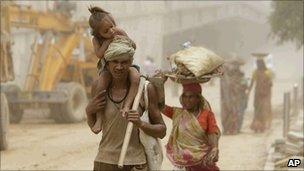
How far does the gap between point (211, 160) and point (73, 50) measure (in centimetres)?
1244

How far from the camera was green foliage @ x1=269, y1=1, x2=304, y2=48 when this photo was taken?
18.5 metres

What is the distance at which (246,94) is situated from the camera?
13.4m

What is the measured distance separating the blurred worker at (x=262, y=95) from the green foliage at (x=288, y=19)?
4751mm

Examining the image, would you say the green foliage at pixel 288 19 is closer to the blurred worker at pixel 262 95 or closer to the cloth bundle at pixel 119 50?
the blurred worker at pixel 262 95

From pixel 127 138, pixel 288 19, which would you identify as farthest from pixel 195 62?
pixel 288 19

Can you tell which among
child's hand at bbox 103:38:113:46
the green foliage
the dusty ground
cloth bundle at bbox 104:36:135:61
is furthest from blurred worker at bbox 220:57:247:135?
cloth bundle at bbox 104:36:135:61

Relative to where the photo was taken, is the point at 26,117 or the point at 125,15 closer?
the point at 26,117

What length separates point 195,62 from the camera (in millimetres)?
5582

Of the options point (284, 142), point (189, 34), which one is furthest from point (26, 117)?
point (189, 34)

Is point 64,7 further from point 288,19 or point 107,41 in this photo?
point 107,41

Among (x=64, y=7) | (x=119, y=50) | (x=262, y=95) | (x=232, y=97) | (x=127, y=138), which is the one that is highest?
(x=119, y=50)

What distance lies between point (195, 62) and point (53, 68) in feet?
36.1

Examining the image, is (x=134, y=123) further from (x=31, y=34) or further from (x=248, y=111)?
(x=31, y=34)

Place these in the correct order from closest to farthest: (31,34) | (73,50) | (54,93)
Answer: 1. (54,93)
2. (73,50)
3. (31,34)
